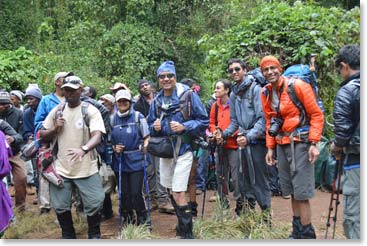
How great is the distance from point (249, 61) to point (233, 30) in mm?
990

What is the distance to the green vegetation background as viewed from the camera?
26.5ft

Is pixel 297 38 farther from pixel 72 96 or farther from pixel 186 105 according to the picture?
pixel 72 96

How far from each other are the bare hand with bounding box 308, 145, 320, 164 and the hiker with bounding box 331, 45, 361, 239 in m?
0.48

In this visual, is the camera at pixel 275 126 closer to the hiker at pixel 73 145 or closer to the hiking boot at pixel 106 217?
the hiker at pixel 73 145

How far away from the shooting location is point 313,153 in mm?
4605

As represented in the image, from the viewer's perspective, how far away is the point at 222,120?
21.9 ft

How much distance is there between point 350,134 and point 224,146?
2.43 m

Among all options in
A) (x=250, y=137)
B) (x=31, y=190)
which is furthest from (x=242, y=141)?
(x=31, y=190)

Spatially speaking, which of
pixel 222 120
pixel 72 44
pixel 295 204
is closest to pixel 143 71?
pixel 72 44

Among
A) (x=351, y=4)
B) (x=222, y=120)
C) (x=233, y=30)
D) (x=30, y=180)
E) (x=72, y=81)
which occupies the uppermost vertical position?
(x=351, y=4)

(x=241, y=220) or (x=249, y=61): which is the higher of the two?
(x=249, y=61)

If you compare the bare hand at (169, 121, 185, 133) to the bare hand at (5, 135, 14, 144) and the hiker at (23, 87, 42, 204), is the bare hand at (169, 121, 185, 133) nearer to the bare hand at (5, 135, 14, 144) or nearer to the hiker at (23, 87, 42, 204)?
the bare hand at (5, 135, 14, 144)

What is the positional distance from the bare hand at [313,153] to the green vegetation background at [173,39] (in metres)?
3.46

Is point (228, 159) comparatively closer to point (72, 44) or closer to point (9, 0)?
point (72, 44)
